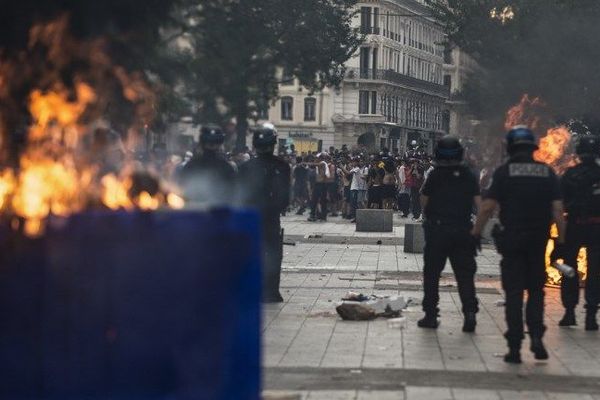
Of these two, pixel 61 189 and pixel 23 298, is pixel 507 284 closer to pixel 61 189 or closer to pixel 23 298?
pixel 61 189

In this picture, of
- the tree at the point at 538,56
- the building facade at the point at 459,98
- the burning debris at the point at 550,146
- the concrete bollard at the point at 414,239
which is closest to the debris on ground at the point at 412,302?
the burning debris at the point at 550,146

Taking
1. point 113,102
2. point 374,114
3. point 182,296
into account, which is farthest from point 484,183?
point 182,296

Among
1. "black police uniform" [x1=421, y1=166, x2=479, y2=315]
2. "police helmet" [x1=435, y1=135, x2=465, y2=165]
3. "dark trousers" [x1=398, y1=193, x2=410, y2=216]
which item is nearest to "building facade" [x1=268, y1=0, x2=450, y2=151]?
"police helmet" [x1=435, y1=135, x2=465, y2=165]

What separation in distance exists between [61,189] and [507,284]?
484cm

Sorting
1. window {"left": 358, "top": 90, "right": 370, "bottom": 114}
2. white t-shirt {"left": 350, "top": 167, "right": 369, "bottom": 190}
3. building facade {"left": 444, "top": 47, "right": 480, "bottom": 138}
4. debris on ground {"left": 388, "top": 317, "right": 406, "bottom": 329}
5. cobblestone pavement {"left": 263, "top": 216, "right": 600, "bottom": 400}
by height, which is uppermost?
building facade {"left": 444, "top": 47, "right": 480, "bottom": 138}

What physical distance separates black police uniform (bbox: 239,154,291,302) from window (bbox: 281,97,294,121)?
1369 millimetres

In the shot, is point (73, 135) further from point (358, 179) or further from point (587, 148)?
point (358, 179)

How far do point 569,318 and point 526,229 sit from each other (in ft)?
8.86

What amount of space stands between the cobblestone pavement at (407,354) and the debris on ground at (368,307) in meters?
0.11

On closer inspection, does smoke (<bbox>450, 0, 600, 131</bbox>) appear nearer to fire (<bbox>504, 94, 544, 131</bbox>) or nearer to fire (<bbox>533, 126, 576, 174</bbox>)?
fire (<bbox>504, 94, 544, 131</bbox>)

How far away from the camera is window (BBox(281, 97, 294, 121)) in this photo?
34.5ft

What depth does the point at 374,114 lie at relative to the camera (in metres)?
24.8

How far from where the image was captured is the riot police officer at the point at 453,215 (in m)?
13.0

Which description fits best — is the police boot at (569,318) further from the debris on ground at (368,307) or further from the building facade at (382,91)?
the building facade at (382,91)
